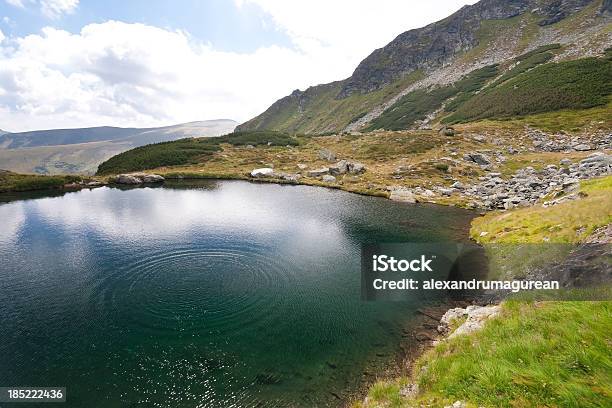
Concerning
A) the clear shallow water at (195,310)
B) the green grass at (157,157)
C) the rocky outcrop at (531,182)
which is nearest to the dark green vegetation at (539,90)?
the rocky outcrop at (531,182)

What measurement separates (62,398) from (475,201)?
69411 mm

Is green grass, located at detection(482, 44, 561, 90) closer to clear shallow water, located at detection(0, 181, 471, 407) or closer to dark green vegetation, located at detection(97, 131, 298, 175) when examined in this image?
dark green vegetation, located at detection(97, 131, 298, 175)

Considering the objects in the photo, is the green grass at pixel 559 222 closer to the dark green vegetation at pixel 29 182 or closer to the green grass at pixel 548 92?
the dark green vegetation at pixel 29 182

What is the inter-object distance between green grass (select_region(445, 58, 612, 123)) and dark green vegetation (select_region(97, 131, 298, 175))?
9341 cm

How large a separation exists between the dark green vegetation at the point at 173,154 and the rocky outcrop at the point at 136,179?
22600mm

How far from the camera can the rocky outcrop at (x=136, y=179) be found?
9944 centimetres

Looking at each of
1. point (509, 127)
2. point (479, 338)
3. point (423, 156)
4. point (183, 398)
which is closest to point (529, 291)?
point (479, 338)

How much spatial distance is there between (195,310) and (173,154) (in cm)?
12016

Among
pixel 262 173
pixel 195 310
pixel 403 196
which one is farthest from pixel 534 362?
pixel 262 173

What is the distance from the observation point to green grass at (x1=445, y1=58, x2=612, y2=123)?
4968 inches

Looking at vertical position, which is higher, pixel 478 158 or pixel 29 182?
pixel 478 158

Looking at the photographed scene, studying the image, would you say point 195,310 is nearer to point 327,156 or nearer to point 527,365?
point 527,365

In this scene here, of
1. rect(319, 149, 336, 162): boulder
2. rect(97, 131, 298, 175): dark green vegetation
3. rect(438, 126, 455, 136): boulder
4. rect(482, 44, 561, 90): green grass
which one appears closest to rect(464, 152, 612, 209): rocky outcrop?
rect(438, 126, 455, 136): boulder

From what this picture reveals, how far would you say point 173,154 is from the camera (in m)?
133
